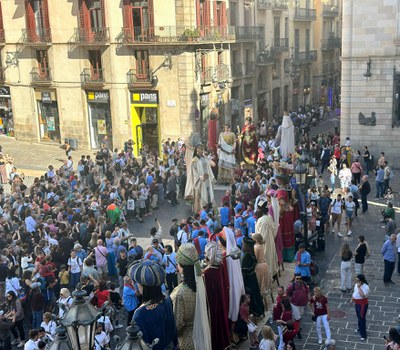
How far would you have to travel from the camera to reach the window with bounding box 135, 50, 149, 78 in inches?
1220

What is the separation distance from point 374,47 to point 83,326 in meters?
23.0

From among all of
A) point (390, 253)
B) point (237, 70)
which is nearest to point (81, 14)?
point (237, 70)

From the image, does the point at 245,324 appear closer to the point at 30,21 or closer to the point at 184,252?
the point at 184,252

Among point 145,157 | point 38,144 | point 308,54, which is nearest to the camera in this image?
point 145,157

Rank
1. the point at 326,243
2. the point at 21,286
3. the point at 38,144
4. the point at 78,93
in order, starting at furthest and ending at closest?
the point at 38,144, the point at 78,93, the point at 326,243, the point at 21,286

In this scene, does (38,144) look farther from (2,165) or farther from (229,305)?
(229,305)

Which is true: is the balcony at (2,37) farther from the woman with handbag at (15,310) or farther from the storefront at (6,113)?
the woman with handbag at (15,310)

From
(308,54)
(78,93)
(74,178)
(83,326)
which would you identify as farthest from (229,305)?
(308,54)

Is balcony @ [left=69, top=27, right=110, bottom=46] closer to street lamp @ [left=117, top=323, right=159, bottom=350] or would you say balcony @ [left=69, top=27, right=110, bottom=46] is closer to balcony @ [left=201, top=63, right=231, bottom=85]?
balcony @ [left=201, top=63, right=231, bottom=85]

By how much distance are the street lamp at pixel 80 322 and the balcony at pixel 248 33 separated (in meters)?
31.1

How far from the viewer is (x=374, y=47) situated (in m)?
25.7

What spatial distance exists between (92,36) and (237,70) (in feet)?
31.2

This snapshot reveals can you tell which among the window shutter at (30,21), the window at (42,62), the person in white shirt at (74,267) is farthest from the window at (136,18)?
the person in white shirt at (74,267)

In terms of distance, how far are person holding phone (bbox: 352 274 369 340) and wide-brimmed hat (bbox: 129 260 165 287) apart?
5111 mm
